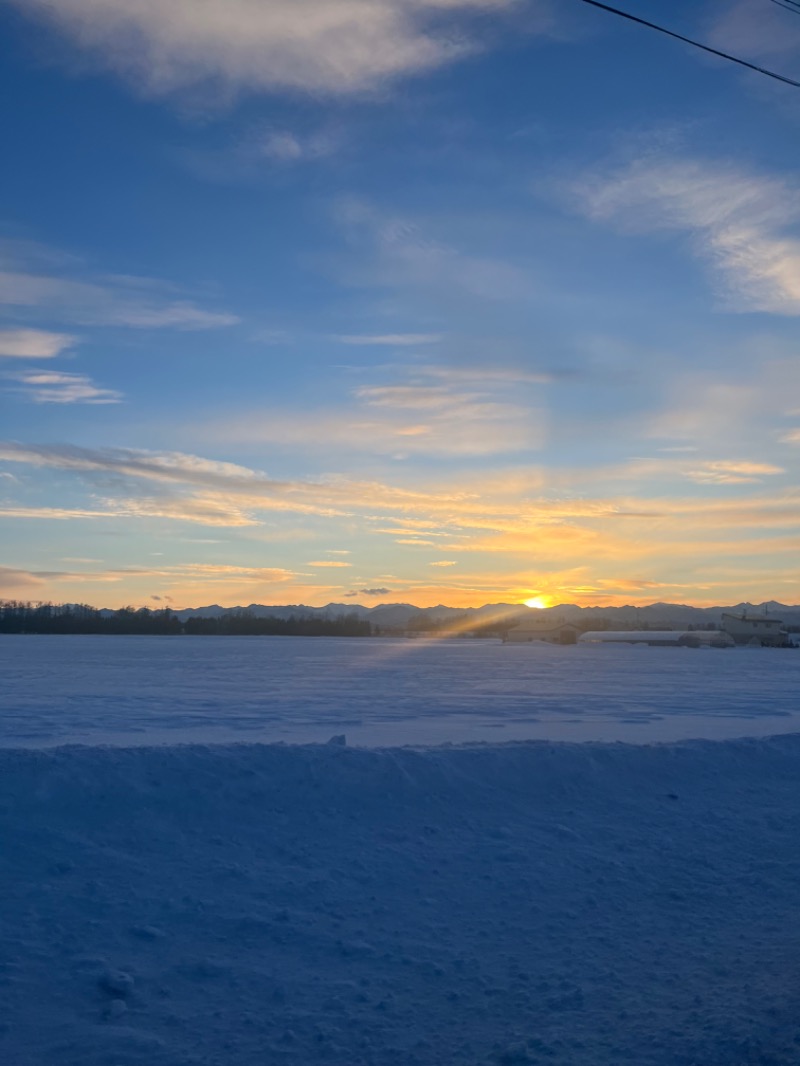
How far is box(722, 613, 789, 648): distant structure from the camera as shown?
9106cm

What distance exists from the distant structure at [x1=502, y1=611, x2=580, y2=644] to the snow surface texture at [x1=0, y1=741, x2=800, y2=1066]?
270ft

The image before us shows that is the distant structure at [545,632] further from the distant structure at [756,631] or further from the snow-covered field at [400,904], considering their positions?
the snow-covered field at [400,904]

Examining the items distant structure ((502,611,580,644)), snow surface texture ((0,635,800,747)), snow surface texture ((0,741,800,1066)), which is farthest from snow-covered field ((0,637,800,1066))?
distant structure ((502,611,580,644))

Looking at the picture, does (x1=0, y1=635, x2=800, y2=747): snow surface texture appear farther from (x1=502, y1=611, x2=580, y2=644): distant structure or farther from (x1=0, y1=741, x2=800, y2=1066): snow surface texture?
(x1=502, y1=611, x2=580, y2=644): distant structure

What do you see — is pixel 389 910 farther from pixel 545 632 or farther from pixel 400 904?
pixel 545 632

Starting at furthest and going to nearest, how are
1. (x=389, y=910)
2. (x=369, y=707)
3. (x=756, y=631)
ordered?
1. (x=756, y=631)
2. (x=369, y=707)
3. (x=389, y=910)

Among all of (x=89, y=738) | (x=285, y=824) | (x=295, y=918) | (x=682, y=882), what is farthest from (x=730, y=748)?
(x=89, y=738)

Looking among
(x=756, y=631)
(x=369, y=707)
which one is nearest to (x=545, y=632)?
(x=756, y=631)

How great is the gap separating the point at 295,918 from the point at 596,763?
4527 mm

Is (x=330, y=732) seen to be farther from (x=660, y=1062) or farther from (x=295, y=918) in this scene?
(x=660, y=1062)

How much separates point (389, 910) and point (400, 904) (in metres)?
0.12

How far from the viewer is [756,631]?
3826 inches

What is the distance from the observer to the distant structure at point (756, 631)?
91.1 metres

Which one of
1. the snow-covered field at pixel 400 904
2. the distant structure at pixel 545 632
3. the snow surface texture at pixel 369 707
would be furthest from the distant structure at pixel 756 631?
the snow-covered field at pixel 400 904
